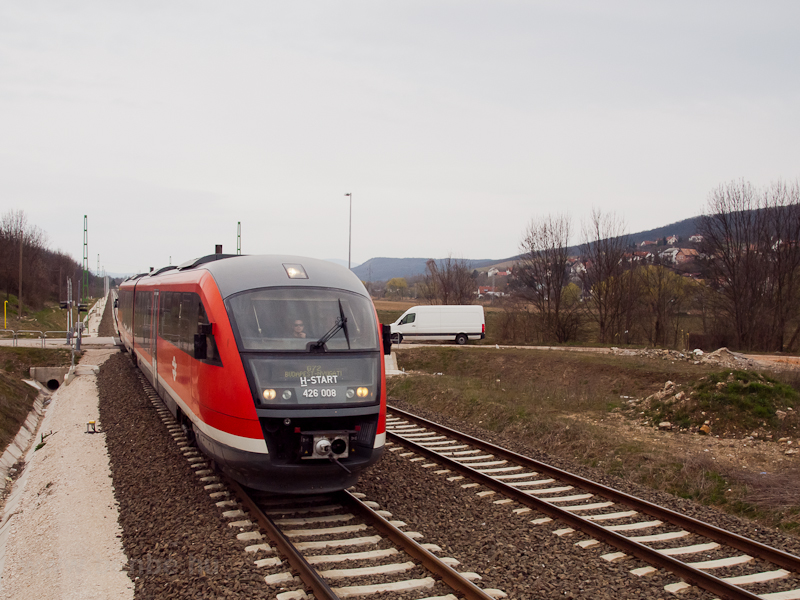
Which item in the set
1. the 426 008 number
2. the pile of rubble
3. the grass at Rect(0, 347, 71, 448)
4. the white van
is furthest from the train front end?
the white van

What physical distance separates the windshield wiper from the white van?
2744 cm

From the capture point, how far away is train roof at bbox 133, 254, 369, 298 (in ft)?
25.5

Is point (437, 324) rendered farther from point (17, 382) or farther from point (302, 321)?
point (302, 321)

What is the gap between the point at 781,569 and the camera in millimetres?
6199

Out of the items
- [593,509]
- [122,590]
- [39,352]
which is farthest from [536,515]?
[39,352]

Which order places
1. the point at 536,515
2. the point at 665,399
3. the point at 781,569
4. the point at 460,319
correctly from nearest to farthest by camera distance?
the point at 781,569, the point at 536,515, the point at 665,399, the point at 460,319

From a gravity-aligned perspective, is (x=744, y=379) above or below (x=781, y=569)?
above

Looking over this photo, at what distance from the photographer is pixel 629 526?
7.30m

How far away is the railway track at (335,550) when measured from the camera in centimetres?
534

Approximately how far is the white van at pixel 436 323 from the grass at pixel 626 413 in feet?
31.9

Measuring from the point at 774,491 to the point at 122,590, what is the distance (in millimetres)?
8904

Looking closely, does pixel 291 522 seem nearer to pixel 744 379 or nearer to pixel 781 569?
pixel 781 569

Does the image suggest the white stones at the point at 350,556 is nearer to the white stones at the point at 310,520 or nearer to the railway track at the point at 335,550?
the railway track at the point at 335,550

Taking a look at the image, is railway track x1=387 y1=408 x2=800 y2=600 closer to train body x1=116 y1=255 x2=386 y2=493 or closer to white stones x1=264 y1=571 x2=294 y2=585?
train body x1=116 y1=255 x2=386 y2=493
